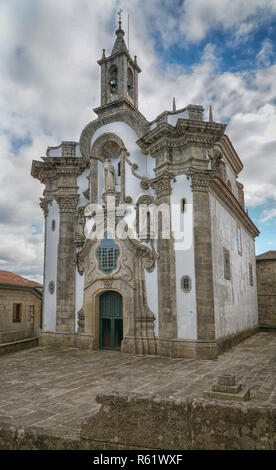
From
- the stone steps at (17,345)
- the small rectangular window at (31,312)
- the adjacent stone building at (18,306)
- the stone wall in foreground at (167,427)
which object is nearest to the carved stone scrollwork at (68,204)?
the stone steps at (17,345)

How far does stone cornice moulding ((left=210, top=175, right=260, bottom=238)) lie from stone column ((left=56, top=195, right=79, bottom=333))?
690cm

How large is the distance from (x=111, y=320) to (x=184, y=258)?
4.49 m

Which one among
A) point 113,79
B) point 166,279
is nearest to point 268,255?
point 166,279

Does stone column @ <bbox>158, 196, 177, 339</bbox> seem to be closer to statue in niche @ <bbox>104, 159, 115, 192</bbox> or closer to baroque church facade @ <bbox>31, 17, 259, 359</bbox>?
baroque church facade @ <bbox>31, 17, 259, 359</bbox>

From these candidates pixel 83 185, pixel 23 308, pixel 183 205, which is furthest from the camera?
pixel 23 308

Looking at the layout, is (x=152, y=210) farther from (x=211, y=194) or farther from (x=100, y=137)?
(x=100, y=137)

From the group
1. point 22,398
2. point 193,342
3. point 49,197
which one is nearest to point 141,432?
point 22,398

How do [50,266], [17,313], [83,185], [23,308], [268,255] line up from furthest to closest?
[268,255]
[23,308]
[17,313]
[83,185]
[50,266]

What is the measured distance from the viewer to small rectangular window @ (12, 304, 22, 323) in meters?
22.9

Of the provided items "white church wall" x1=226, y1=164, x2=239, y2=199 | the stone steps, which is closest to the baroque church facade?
the stone steps

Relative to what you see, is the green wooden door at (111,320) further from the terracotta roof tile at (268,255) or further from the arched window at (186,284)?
the terracotta roof tile at (268,255)

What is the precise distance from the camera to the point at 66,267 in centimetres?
1641

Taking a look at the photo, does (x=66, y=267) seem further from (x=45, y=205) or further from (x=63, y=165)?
(x=63, y=165)

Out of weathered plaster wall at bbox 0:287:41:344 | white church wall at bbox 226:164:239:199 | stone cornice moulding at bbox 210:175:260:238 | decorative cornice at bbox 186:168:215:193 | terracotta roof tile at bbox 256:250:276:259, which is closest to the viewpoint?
decorative cornice at bbox 186:168:215:193
